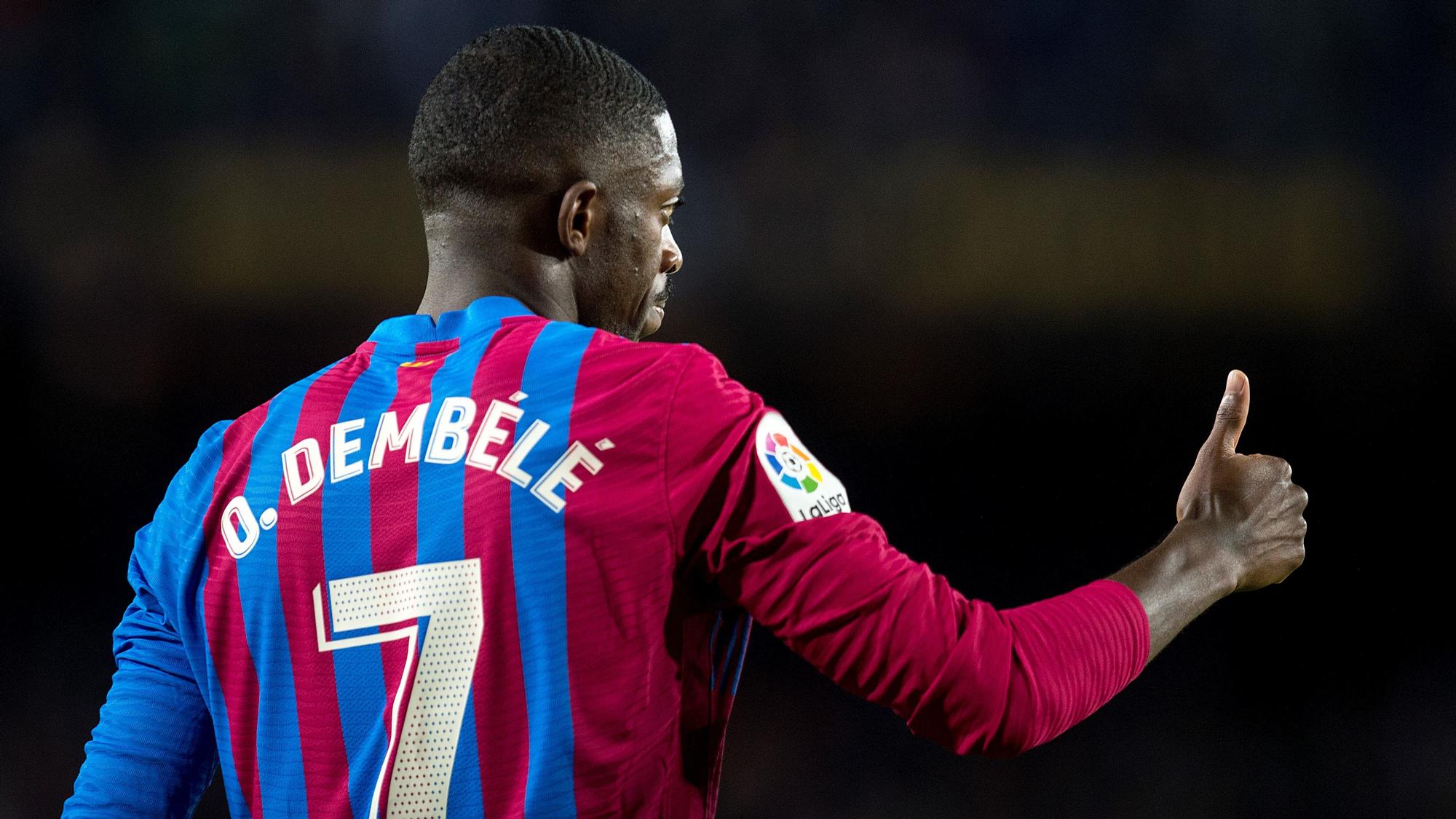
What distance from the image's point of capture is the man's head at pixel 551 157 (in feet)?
3.48

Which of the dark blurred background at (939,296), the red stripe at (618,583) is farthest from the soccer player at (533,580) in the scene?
the dark blurred background at (939,296)

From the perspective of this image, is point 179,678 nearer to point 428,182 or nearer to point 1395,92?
point 428,182

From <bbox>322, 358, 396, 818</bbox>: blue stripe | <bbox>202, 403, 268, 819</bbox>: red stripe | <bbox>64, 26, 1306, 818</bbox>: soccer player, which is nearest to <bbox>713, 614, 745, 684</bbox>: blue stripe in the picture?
<bbox>64, 26, 1306, 818</bbox>: soccer player

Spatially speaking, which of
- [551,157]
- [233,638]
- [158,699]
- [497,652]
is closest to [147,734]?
[158,699]

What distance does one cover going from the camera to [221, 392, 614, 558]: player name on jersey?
861mm

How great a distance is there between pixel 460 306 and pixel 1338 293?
3.07m

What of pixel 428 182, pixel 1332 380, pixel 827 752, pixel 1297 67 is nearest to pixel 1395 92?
pixel 1297 67

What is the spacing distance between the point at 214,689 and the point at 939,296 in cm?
262

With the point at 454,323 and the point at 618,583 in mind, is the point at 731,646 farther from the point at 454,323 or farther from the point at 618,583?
the point at 454,323

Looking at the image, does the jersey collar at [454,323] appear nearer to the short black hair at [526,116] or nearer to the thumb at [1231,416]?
the short black hair at [526,116]

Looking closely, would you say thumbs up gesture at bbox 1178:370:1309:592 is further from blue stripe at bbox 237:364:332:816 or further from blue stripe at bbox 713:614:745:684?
blue stripe at bbox 237:364:332:816

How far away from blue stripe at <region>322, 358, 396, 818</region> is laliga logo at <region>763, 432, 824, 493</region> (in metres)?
0.28

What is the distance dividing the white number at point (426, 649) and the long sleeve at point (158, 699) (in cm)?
18

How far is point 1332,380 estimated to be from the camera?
3.39 metres
